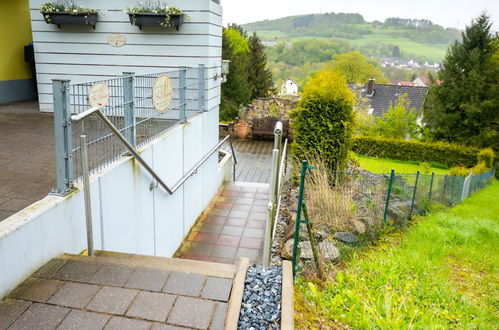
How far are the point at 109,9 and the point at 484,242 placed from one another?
7.83 m

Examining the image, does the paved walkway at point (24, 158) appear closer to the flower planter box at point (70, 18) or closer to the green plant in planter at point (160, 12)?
the flower planter box at point (70, 18)

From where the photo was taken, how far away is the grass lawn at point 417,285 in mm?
3352

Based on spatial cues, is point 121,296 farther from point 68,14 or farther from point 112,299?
point 68,14

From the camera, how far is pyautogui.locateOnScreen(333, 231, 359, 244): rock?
5701mm

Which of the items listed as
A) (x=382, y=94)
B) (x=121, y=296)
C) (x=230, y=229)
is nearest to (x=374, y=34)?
(x=382, y=94)

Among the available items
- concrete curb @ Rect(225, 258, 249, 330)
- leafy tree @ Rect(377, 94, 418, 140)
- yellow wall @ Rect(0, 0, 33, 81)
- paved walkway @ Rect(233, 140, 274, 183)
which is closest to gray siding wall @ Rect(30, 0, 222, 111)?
yellow wall @ Rect(0, 0, 33, 81)

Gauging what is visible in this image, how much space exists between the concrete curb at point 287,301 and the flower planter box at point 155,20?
5256mm

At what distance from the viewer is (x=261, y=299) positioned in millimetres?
2539

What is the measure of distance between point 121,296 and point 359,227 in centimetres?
441

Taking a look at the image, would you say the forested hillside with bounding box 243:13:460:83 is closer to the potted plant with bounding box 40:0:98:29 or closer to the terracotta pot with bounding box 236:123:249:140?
the terracotta pot with bounding box 236:123:249:140

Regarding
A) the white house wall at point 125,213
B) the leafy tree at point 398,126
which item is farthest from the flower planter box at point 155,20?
the leafy tree at point 398,126

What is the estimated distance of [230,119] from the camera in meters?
20.3

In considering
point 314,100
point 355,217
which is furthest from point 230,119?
point 355,217

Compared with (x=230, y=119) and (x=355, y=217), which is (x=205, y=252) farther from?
(x=230, y=119)
